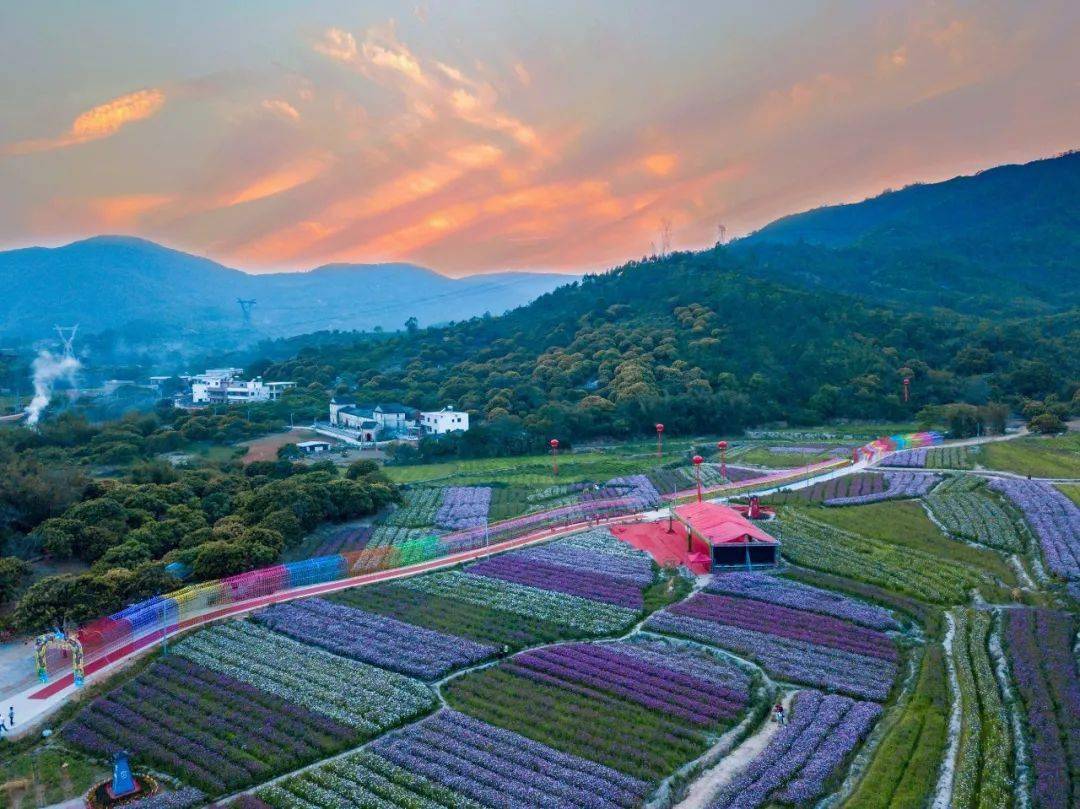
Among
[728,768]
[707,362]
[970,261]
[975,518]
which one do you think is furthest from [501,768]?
[970,261]

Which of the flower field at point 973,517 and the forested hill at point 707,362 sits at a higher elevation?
the forested hill at point 707,362

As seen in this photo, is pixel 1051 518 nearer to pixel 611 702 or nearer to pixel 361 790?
pixel 611 702

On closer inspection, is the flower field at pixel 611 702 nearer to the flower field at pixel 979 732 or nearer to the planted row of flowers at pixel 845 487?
the flower field at pixel 979 732

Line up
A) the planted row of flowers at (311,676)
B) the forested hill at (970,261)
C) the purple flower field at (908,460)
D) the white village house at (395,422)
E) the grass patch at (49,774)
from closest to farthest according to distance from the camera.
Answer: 1. the grass patch at (49,774)
2. the planted row of flowers at (311,676)
3. the purple flower field at (908,460)
4. the white village house at (395,422)
5. the forested hill at (970,261)

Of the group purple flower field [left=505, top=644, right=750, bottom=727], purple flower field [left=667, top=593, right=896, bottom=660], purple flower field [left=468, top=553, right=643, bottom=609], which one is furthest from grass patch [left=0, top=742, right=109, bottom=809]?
purple flower field [left=667, top=593, right=896, bottom=660]

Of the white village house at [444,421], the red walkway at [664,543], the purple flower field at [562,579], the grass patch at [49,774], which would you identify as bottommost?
the grass patch at [49,774]

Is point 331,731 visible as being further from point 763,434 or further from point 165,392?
point 165,392

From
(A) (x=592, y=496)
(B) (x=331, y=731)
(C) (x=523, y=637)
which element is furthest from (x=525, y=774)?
(A) (x=592, y=496)

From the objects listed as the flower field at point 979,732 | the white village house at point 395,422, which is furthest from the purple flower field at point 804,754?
the white village house at point 395,422
